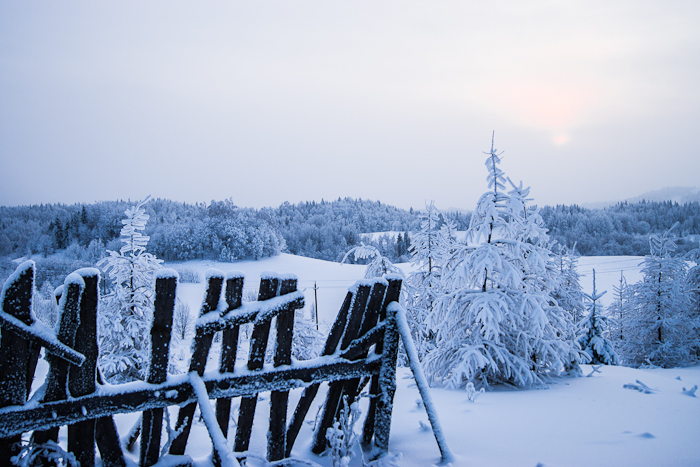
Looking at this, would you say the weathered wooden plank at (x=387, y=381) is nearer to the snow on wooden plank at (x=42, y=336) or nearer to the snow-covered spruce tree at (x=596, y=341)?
the snow on wooden plank at (x=42, y=336)

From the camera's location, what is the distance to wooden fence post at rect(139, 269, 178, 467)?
89.3 inches

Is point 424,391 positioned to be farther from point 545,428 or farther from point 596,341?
point 596,341

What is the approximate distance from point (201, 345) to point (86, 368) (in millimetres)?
679

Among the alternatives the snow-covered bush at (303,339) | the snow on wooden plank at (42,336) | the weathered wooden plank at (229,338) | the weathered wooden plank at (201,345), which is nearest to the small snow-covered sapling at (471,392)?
the weathered wooden plank at (229,338)

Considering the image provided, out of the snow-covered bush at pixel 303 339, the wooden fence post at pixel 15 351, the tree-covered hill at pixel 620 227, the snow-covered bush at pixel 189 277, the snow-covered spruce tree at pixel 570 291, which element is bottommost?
the snow-covered bush at pixel 189 277

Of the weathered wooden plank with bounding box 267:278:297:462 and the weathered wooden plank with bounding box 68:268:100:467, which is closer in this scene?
the weathered wooden plank with bounding box 68:268:100:467

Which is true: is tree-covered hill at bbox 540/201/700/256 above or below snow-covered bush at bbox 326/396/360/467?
above

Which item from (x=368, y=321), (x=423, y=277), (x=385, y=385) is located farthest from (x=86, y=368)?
(x=423, y=277)

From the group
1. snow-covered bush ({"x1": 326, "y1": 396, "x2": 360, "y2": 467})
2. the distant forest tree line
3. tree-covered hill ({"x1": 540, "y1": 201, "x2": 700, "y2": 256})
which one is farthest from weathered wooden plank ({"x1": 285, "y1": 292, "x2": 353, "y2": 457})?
tree-covered hill ({"x1": 540, "y1": 201, "x2": 700, "y2": 256})

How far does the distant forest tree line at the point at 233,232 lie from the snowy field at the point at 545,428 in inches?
2215

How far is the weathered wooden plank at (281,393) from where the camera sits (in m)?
2.56

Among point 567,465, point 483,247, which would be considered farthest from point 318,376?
point 483,247

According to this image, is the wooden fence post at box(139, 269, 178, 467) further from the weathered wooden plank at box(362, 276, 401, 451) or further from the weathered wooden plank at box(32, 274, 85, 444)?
the weathered wooden plank at box(362, 276, 401, 451)

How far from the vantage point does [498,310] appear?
17.3 ft
